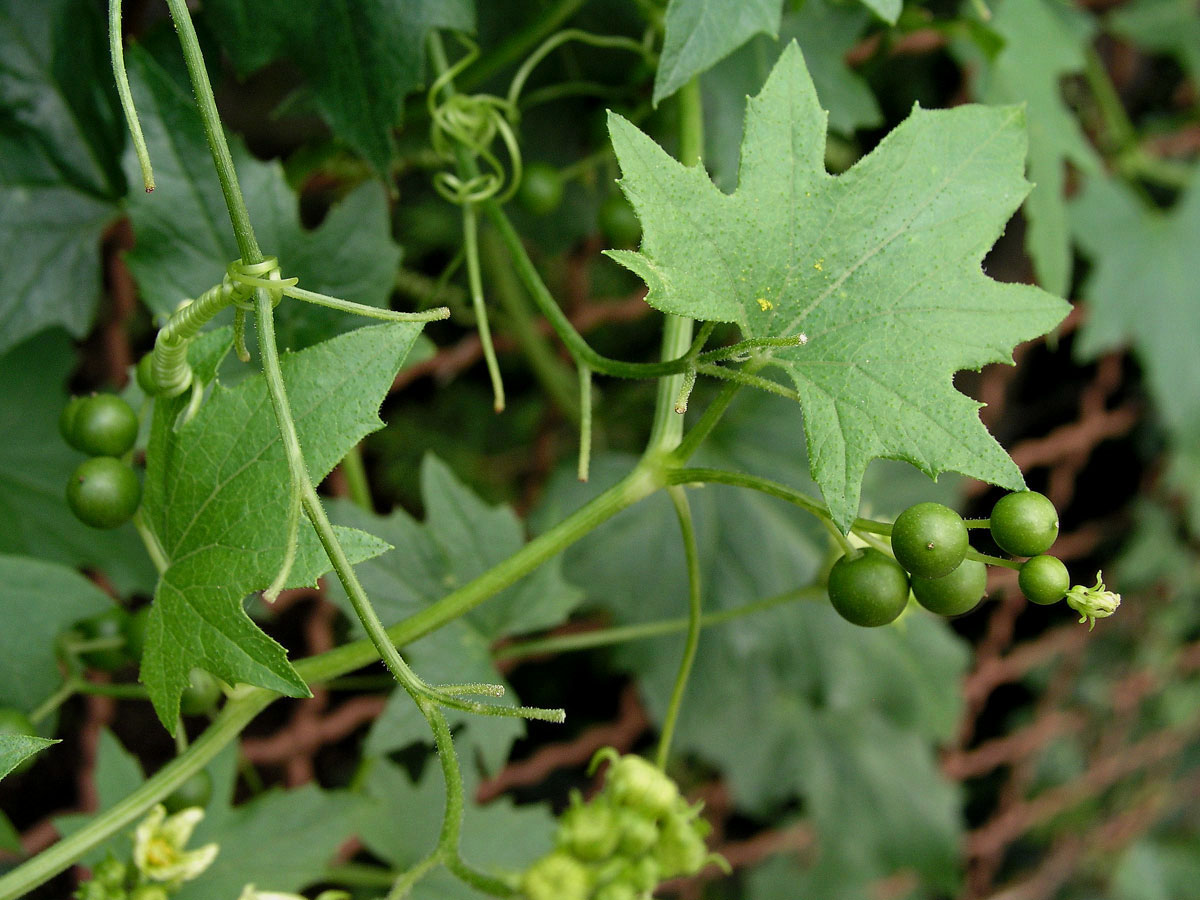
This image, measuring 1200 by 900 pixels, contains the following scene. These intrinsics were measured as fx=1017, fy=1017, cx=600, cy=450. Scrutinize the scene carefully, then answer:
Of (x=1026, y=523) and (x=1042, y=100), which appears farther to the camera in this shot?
(x=1042, y=100)

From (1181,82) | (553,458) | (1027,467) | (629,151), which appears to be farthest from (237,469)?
(1181,82)

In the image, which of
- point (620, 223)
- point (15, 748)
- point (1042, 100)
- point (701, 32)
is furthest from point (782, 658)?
point (15, 748)

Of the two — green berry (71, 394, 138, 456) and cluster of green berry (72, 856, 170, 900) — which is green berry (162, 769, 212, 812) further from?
green berry (71, 394, 138, 456)

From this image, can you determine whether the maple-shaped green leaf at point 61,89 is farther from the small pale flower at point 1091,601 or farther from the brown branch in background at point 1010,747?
the brown branch in background at point 1010,747

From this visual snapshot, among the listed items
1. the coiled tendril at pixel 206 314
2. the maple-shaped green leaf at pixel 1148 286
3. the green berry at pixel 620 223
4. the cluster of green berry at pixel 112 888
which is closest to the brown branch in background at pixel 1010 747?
the maple-shaped green leaf at pixel 1148 286

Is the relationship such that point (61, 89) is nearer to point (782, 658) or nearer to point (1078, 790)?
point (782, 658)

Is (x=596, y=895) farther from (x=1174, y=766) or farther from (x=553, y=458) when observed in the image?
(x=1174, y=766)
